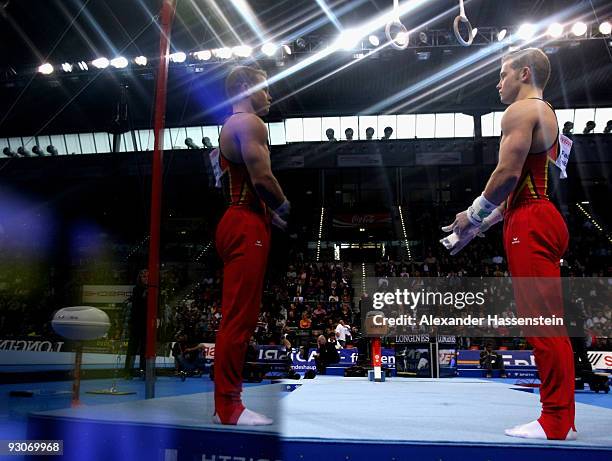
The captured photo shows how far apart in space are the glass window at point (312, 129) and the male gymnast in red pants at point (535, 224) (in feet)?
72.8

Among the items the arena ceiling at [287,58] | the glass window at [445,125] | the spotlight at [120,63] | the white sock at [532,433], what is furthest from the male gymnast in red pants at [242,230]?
the glass window at [445,125]

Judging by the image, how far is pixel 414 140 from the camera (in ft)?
74.5

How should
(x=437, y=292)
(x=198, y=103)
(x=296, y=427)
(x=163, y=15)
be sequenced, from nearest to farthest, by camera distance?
(x=296, y=427)
(x=163, y=15)
(x=437, y=292)
(x=198, y=103)

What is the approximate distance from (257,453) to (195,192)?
25.4 metres

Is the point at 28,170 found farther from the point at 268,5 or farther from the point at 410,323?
the point at 410,323

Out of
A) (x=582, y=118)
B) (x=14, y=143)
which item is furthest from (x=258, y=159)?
(x=14, y=143)

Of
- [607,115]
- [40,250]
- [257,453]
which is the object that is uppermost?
[607,115]

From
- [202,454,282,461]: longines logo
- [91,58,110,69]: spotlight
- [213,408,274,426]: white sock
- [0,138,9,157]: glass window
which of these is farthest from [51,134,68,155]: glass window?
[202,454,282,461]: longines logo

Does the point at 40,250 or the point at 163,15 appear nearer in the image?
the point at 163,15

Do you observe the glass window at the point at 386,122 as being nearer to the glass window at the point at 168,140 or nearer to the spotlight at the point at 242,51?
the glass window at the point at 168,140

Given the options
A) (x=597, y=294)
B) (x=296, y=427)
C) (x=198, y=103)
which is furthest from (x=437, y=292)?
(x=296, y=427)

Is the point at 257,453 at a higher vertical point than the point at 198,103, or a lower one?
lower

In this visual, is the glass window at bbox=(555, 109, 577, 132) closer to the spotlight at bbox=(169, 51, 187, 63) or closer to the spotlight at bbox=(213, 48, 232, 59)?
the spotlight at bbox=(213, 48, 232, 59)

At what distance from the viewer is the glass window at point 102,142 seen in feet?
85.4
